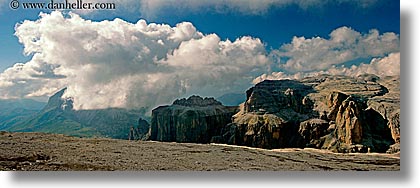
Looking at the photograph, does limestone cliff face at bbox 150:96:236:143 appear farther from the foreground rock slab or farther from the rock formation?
the foreground rock slab

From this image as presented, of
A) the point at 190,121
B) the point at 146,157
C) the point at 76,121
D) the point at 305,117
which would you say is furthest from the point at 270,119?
the point at 76,121

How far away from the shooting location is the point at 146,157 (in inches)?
350

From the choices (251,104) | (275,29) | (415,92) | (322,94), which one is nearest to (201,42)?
(275,29)

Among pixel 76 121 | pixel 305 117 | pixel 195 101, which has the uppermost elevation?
pixel 195 101

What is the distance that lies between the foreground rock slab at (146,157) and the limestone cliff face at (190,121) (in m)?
1.30

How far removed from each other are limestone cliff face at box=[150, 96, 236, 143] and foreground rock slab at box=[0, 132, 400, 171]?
1.30 meters

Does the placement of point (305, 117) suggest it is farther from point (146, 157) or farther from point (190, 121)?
point (146, 157)

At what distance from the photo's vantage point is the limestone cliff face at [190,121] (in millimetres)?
11133

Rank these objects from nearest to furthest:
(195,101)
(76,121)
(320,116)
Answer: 1. (195,101)
2. (76,121)
3. (320,116)

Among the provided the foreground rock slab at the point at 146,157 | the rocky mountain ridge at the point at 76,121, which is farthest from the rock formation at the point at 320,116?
the rocky mountain ridge at the point at 76,121

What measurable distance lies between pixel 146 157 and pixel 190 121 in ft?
11.5

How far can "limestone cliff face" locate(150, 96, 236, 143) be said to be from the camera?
36.5 ft

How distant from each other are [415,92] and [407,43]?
119 centimetres

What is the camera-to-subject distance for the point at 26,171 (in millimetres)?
8133
